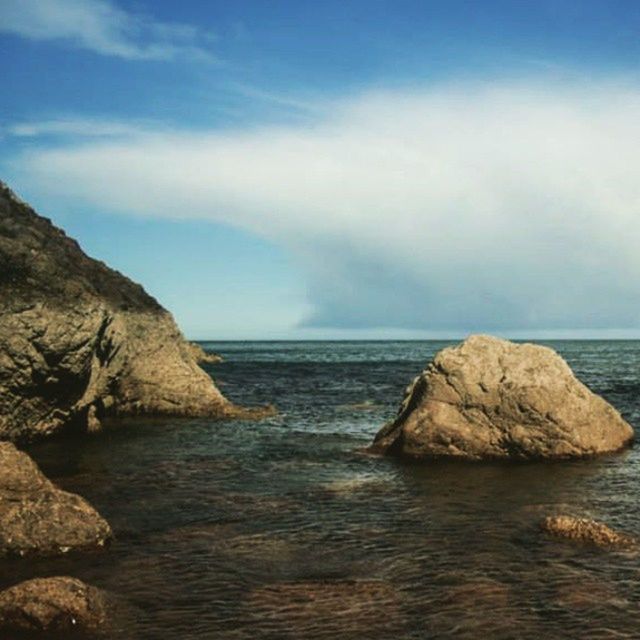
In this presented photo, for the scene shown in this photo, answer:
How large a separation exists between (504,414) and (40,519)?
523 inches

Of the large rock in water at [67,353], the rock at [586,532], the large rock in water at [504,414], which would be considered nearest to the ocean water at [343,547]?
the rock at [586,532]

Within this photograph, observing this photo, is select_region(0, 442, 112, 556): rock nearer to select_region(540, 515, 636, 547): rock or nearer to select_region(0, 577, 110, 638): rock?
select_region(0, 577, 110, 638): rock

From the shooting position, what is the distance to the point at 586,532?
1202cm

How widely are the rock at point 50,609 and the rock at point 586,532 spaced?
7200mm

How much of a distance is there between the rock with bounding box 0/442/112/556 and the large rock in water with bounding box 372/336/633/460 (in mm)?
10948

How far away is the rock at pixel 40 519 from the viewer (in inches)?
442

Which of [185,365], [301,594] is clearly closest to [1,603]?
[301,594]

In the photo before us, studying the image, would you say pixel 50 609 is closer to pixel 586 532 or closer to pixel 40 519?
pixel 40 519

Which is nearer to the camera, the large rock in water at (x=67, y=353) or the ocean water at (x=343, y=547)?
the ocean water at (x=343, y=547)

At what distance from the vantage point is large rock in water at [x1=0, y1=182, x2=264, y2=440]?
22.7 m

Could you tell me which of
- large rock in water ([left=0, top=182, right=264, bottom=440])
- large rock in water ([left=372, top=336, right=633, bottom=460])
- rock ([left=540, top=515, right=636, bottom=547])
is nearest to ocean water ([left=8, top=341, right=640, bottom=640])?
rock ([left=540, top=515, right=636, bottom=547])

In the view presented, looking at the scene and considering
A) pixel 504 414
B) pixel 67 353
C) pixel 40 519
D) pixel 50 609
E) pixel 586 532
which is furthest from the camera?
pixel 67 353

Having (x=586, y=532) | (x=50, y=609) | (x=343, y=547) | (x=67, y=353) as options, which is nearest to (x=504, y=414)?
(x=586, y=532)

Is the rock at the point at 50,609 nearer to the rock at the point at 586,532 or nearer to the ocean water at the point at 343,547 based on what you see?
the ocean water at the point at 343,547
